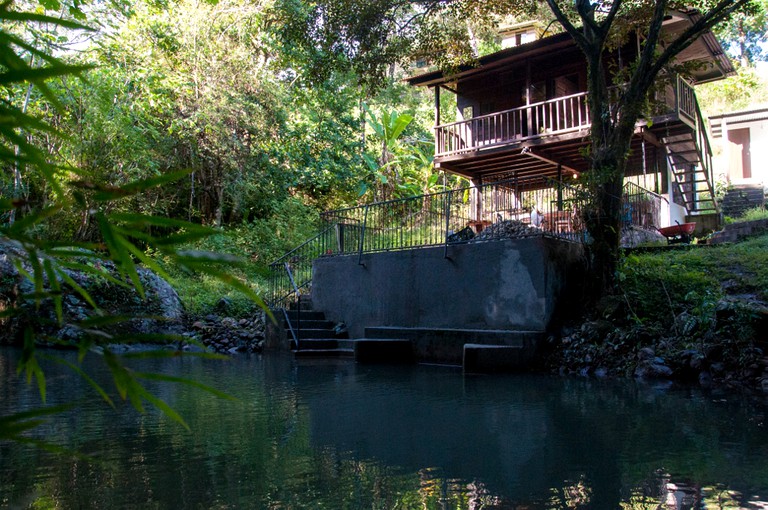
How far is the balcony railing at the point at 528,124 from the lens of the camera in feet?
54.9

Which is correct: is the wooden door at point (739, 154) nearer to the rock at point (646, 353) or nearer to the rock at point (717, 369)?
the rock at point (646, 353)

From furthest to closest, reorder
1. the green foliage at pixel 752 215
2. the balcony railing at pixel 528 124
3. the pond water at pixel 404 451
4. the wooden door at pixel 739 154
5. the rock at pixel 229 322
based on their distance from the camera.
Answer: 1. the wooden door at pixel 739 154
2. the green foliage at pixel 752 215
3. the balcony railing at pixel 528 124
4. the rock at pixel 229 322
5. the pond water at pixel 404 451

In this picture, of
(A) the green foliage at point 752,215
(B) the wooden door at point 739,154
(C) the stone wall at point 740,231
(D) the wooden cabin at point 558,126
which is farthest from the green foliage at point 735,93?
(C) the stone wall at point 740,231

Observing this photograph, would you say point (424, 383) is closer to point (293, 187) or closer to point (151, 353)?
point (151, 353)

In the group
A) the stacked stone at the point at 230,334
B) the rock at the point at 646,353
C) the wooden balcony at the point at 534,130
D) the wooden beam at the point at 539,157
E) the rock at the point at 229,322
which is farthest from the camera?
the wooden beam at the point at 539,157

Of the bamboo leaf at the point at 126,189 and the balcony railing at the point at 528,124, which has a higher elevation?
the balcony railing at the point at 528,124

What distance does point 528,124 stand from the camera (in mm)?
17453

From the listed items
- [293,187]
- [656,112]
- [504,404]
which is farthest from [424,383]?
[293,187]

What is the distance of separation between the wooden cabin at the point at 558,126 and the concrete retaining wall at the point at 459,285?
19.6 ft

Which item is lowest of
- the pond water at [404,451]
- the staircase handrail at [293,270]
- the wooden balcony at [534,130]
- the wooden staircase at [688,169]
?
the pond water at [404,451]

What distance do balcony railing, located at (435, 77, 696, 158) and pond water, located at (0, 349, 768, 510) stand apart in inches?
405

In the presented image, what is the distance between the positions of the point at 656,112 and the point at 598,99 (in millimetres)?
2442

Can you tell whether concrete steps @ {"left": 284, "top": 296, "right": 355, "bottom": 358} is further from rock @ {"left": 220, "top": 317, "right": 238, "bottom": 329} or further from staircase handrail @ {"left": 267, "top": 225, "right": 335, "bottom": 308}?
rock @ {"left": 220, "top": 317, "right": 238, "bottom": 329}

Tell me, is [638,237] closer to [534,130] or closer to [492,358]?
[534,130]
